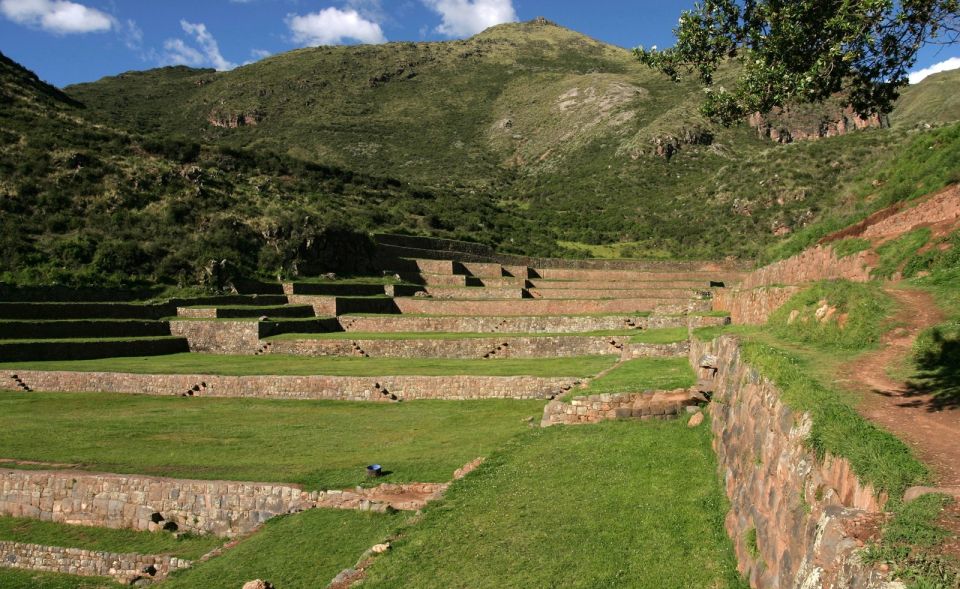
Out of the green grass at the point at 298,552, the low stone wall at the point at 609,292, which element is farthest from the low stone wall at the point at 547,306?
the green grass at the point at 298,552

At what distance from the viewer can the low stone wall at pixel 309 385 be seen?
1836 cm

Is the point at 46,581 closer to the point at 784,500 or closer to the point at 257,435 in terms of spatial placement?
the point at 257,435

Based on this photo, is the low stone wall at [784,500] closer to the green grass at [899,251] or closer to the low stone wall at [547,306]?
the green grass at [899,251]

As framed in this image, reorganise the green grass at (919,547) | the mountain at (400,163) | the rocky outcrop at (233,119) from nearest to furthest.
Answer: the green grass at (919,547) → the mountain at (400,163) → the rocky outcrop at (233,119)

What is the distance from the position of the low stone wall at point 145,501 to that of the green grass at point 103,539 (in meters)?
0.14

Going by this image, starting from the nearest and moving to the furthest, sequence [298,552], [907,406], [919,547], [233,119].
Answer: [919,547] < [907,406] < [298,552] < [233,119]

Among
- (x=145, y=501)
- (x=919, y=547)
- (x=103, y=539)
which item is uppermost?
(x=919, y=547)

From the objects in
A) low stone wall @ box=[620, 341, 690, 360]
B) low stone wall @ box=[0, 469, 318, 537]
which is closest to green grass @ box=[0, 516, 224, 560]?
low stone wall @ box=[0, 469, 318, 537]

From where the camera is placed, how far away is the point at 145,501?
11.6 meters

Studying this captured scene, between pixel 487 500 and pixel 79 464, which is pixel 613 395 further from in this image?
pixel 79 464

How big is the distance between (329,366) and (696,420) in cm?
1425

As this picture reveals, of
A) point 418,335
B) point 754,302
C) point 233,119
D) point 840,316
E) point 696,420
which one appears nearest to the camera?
point 840,316

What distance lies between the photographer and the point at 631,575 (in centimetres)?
644

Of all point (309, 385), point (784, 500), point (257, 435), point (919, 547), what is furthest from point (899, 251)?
point (309, 385)
